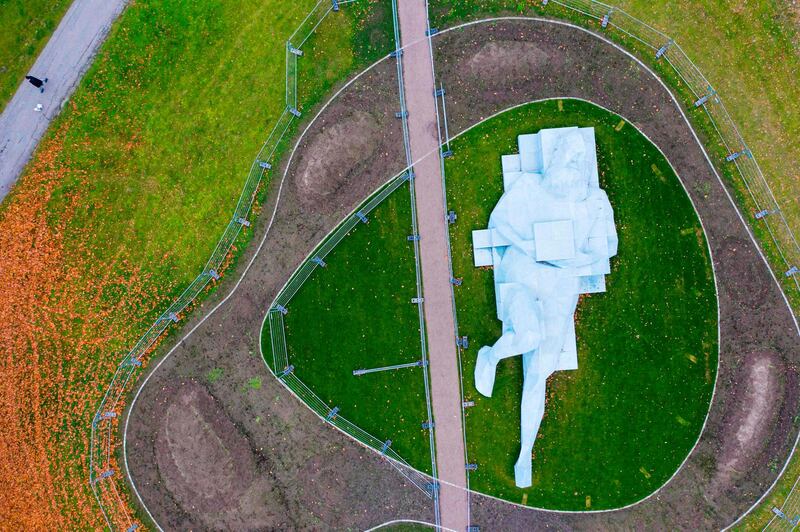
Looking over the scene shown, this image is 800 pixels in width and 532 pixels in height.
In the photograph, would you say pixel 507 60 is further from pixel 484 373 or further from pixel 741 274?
pixel 741 274

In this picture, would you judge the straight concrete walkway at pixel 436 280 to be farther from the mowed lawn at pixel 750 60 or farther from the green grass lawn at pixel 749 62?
the mowed lawn at pixel 750 60

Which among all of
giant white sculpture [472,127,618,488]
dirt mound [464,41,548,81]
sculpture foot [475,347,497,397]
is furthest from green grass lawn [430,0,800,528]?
sculpture foot [475,347,497,397]

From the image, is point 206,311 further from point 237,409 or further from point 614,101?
point 614,101

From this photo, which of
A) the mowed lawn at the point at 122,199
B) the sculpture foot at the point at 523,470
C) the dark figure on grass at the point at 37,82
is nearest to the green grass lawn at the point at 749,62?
the mowed lawn at the point at 122,199

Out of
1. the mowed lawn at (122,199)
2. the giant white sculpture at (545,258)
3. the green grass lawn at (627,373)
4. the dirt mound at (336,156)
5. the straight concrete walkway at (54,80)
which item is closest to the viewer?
the giant white sculpture at (545,258)

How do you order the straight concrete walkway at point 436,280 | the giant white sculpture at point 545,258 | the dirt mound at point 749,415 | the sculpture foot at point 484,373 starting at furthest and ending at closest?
the straight concrete walkway at point 436,280
the dirt mound at point 749,415
the sculpture foot at point 484,373
the giant white sculpture at point 545,258

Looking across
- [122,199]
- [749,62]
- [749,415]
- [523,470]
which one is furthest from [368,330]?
[749,62]
